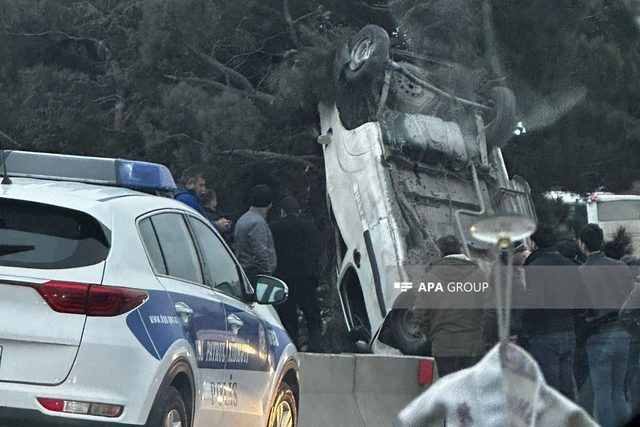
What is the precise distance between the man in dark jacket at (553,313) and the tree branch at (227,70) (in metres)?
5.83

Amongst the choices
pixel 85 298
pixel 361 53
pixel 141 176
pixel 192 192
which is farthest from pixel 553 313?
pixel 85 298

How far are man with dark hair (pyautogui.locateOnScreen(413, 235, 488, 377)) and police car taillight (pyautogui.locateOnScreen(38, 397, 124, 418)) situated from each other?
4.63 meters

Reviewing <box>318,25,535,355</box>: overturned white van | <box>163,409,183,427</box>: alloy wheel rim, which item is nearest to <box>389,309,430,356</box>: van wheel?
<box>318,25,535,355</box>: overturned white van

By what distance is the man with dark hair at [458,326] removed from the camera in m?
9.09

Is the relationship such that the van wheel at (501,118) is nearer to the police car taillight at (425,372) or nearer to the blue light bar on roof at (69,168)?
the police car taillight at (425,372)

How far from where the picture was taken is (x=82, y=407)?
4.68m

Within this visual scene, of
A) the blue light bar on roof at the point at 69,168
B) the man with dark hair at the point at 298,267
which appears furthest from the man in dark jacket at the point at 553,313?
the blue light bar on roof at the point at 69,168

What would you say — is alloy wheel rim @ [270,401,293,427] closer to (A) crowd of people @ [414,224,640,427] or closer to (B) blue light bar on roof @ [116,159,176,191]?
(B) blue light bar on roof @ [116,159,176,191]

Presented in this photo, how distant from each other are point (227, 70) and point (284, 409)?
818cm

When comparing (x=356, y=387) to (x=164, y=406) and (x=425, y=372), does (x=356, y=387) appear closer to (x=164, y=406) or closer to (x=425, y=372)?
(x=425, y=372)

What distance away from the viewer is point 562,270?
9328 mm

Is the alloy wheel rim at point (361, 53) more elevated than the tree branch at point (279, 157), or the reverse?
the alloy wheel rim at point (361, 53)

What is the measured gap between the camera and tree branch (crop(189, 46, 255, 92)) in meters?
14.5

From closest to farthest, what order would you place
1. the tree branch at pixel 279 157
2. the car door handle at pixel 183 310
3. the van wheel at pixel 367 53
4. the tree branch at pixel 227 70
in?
the car door handle at pixel 183 310
the van wheel at pixel 367 53
the tree branch at pixel 279 157
the tree branch at pixel 227 70
